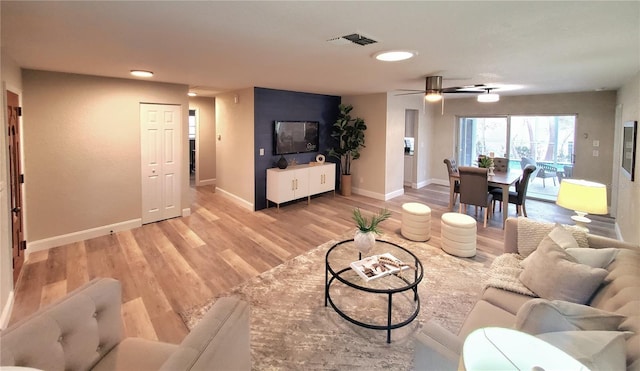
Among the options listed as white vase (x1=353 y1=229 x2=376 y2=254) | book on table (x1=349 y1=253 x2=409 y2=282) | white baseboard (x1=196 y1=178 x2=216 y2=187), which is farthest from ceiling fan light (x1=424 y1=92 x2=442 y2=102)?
white baseboard (x1=196 y1=178 x2=216 y2=187)

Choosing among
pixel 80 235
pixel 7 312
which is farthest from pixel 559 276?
pixel 80 235

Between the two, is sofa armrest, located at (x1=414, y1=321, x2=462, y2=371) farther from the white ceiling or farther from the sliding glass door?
the sliding glass door

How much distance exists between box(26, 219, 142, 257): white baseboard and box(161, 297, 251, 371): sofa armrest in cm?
383

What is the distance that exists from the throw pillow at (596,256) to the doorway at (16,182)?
491 cm

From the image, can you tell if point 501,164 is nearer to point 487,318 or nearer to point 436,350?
point 487,318

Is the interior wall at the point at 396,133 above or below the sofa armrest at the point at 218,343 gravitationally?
above

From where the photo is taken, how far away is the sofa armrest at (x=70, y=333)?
1128 mm

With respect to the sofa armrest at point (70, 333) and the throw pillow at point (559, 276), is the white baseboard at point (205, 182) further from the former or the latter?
the throw pillow at point (559, 276)

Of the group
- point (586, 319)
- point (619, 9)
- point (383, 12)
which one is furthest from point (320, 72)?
point (586, 319)

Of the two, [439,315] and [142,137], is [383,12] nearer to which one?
[439,315]

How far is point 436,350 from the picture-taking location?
1489 millimetres

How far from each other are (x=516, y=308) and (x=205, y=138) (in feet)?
24.7

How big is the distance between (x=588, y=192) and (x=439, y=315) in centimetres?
169

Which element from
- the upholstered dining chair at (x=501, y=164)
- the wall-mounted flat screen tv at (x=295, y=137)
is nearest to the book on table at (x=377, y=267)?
the wall-mounted flat screen tv at (x=295, y=137)
